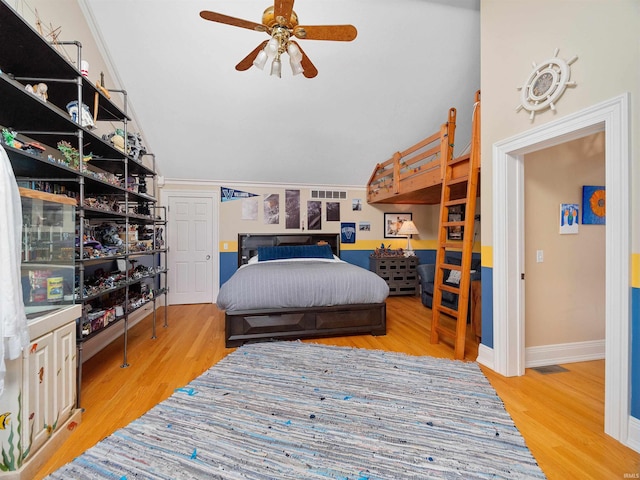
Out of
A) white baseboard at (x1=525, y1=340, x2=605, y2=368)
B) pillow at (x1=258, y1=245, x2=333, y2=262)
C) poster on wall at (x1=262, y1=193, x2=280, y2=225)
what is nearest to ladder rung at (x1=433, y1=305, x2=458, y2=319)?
white baseboard at (x1=525, y1=340, x2=605, y2=368)

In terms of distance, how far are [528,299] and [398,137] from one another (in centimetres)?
316

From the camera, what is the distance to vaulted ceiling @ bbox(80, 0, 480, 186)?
2980 millimetres

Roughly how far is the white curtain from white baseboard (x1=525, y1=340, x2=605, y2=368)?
3.55m

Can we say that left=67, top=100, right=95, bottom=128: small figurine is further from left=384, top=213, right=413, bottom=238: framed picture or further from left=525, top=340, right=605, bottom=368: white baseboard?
left=384, top=213, right=413, bottom=238: framed picture

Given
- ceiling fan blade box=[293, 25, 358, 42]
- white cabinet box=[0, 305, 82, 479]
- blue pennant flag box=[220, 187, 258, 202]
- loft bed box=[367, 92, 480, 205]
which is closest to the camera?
white cabinet box=[0, 305, 82, 479]

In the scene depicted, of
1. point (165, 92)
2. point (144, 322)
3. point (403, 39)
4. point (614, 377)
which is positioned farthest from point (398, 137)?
point (144, 322)

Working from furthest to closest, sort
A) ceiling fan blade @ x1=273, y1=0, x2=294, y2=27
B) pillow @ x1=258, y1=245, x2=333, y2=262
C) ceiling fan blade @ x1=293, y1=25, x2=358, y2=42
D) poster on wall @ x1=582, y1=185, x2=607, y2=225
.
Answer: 1. pillow @ x1=258, y1=245, x2=333, y2=262
2. poster on wall @ x1=582, y1=185, x2=607, y2=225
3. ceiling fan blade @ x1=293, y1=25, x2=358, y2=42
4. ceiling fan blade @ x1=273, y1=0, x2=294, y2=27

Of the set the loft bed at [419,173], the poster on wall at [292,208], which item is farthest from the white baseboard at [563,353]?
the poster on wall at [292,208]

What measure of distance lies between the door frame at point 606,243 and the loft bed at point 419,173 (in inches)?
26.5

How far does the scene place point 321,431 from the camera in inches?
65.9

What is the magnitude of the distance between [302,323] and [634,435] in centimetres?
257

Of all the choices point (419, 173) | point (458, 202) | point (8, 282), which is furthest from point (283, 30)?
point (419, 173)

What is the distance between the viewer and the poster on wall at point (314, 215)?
18.0ft

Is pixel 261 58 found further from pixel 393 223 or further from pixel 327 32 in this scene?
pixel 393 223
